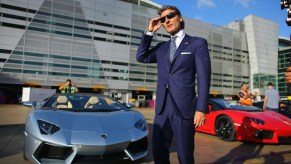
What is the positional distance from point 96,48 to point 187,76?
4048 cm

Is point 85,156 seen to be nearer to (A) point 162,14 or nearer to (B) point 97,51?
(A) point 162,14

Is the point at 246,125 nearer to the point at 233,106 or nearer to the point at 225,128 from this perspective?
the point at 225,128

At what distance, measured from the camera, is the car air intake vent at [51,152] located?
267cm

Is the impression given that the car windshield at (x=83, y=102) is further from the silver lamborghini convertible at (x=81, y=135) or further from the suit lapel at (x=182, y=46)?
the suit lapel at (x=182, y=46)

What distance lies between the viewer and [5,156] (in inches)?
138

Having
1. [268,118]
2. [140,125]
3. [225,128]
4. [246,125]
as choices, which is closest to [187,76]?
[140,125]

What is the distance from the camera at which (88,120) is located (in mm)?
3154

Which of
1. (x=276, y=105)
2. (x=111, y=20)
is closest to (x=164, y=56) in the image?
(x=276, y=105)

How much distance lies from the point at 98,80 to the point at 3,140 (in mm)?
36419

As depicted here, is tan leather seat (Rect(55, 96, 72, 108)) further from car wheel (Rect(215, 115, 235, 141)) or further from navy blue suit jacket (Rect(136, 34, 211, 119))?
car wheel (Rect(215, 115, 235, 141))

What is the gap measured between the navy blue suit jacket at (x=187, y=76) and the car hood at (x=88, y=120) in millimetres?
1290

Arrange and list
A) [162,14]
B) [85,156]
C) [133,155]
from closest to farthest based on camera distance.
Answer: [162,14]
[85,156]
[133,155]

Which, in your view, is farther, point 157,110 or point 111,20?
point 111,20

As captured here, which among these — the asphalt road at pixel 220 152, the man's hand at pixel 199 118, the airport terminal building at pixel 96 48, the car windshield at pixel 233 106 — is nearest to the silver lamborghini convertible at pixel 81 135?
the asphalt road at pixel 220 152
